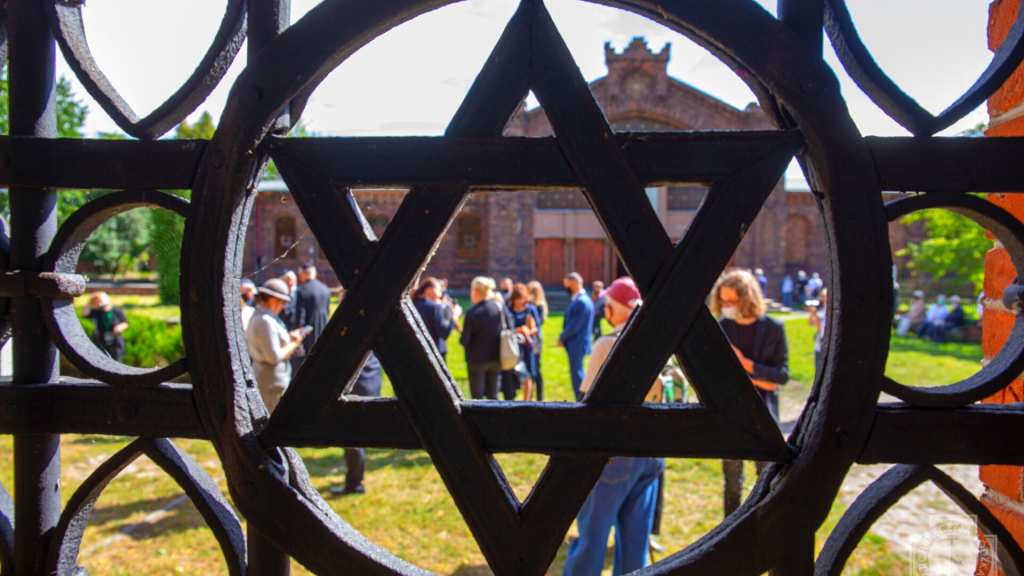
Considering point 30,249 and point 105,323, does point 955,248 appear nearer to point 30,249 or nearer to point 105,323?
point 105,323

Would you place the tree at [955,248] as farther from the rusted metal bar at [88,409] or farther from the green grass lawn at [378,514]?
the rusted metal bar at [88,409]

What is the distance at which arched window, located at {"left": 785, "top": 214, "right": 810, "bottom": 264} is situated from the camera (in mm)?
26094

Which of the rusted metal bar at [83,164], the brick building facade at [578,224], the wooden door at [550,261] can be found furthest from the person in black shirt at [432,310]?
the wooden door at [550,261]

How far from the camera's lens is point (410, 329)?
1045mm

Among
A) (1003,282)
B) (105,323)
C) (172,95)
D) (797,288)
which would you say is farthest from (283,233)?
(1003,282)

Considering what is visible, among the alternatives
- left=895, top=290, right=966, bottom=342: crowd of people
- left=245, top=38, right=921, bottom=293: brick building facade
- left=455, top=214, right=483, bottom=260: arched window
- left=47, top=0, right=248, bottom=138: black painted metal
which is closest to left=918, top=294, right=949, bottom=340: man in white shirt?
left=895, top=290, right=966, bottom=342: crowd of people

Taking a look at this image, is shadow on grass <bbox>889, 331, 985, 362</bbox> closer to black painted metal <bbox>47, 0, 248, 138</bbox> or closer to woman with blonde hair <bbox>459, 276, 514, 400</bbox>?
woman with blonde hair <bbox>459, 276, 514, 400</bbox>

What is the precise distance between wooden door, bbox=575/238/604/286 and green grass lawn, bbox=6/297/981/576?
19969 millimetres

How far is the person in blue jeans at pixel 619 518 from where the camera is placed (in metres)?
2.72

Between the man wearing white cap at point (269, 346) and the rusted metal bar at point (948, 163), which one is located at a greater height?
the rusted metal bar at point (948, 163)

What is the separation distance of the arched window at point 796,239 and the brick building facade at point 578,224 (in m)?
0.04

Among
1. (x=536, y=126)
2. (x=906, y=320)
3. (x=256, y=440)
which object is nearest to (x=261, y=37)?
(x=256, y=440)

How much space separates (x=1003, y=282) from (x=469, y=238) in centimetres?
2478

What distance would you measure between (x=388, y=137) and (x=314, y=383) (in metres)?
0.49
